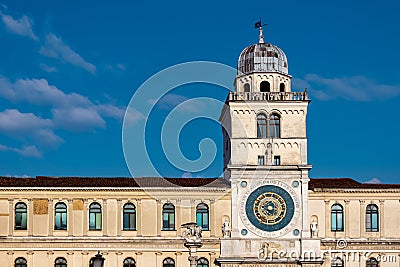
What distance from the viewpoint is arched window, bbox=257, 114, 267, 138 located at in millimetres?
51312

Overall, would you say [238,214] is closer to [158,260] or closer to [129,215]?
[158,260]

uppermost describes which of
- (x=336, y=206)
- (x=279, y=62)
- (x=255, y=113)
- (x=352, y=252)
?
(x=279, y=62)

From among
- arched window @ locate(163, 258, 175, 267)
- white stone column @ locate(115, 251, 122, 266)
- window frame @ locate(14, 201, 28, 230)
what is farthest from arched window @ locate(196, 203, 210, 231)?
window frame @ locate(14, 201, 28, 230)

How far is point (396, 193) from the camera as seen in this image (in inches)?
2037

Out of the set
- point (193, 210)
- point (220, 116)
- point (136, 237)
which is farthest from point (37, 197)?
point (220, 116)

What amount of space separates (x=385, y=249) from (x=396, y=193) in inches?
158

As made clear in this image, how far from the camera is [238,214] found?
50.7m

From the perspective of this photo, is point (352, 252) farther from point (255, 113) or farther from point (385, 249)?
point (255, 113)

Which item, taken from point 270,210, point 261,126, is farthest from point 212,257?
point 261,126

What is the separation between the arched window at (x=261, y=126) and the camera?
51.3 m

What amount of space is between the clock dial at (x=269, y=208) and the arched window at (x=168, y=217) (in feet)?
17.3

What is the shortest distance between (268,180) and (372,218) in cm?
798

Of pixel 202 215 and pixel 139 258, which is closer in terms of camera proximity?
pixel 139 258

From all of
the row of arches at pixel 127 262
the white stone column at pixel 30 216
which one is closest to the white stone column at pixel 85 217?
the row of arches at pixel 127 262
